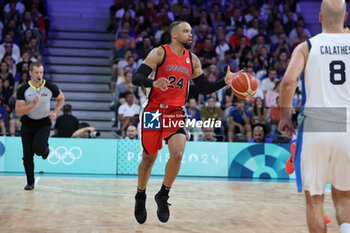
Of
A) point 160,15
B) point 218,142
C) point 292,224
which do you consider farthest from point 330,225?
point 160,15

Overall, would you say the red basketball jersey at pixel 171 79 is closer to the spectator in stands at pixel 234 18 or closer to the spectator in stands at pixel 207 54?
the spectator in stands at pixel 207 54

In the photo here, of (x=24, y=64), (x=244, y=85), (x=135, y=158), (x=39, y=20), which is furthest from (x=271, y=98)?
(x=244, y=85)

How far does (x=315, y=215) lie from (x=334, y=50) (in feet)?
3.92

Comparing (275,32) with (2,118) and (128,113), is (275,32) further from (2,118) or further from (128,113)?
(2,118)

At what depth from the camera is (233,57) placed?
15.9 meters

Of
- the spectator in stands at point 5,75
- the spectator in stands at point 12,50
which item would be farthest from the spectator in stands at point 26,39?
the spectator in stands at point 5,75

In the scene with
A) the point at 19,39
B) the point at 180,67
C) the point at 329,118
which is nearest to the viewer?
the point at 329,118

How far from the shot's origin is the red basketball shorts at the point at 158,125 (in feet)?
19.6

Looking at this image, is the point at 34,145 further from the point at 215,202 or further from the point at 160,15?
the point at 160,15

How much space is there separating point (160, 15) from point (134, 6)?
1092 mm

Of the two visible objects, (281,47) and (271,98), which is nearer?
(271,98)

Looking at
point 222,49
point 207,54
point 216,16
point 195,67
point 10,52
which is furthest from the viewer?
point 216,16

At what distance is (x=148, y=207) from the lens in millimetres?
7324

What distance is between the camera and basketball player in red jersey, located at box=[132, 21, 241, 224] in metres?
5.95
